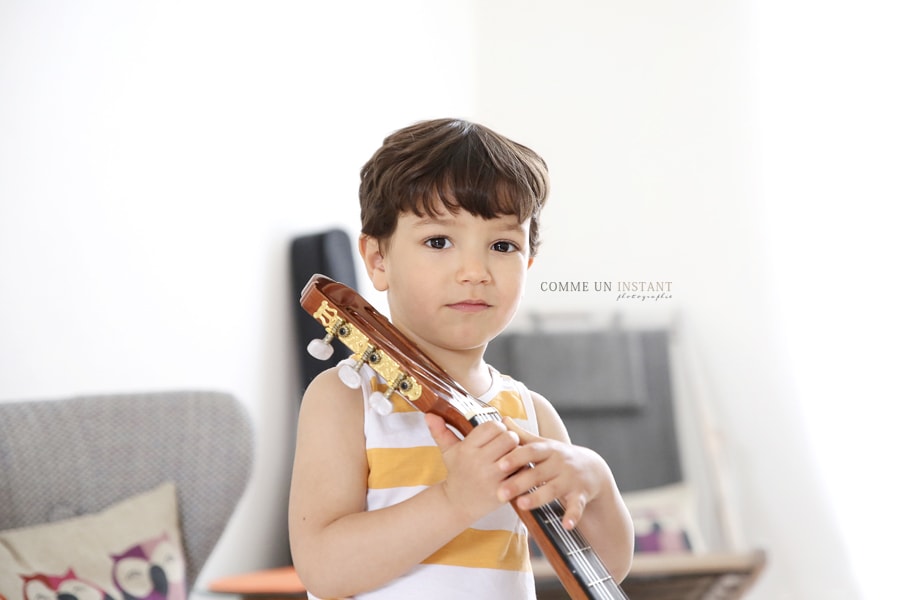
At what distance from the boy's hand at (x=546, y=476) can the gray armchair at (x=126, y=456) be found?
69 cm

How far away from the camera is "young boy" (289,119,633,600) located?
0.55 metres

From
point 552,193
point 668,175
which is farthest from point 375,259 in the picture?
point 668,175

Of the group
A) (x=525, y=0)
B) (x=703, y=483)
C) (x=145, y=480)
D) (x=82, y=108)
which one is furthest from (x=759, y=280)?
(x=82, y=108)

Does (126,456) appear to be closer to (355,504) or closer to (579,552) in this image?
(355,504)

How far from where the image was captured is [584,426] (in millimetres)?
1519

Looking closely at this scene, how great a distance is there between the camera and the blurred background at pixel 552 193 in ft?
3.40

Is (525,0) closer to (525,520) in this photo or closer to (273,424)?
(525,520)

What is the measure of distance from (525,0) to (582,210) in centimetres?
23

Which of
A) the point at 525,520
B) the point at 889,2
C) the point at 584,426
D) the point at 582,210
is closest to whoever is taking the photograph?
the point at 525,520

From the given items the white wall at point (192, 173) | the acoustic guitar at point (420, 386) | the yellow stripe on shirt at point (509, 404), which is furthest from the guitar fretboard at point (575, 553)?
the white wall at point (192, 173)

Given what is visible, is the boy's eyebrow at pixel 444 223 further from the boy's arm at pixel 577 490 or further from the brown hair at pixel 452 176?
the boy's arm at pixel 577 490

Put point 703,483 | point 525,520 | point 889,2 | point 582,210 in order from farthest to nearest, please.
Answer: point 703,483 < point 889,2 < point 582,210 < point 525,520

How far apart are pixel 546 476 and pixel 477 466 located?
37 millimetres

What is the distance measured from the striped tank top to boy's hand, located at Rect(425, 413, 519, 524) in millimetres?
72
